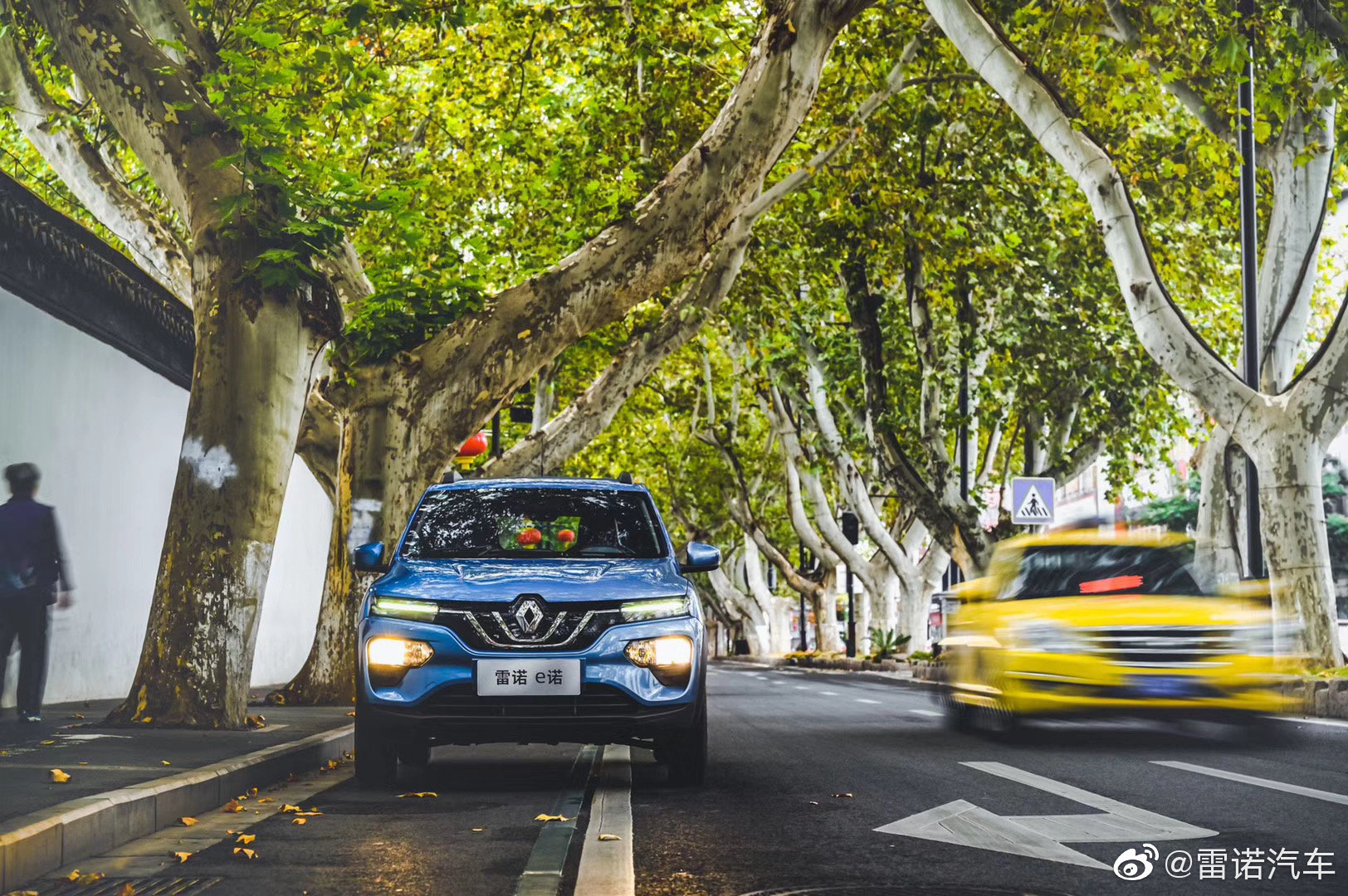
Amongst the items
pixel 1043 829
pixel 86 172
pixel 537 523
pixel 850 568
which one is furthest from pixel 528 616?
pixel 850 568

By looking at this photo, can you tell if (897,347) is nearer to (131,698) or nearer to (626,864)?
(131,698)

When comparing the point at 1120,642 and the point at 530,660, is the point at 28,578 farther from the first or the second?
the point at 1120,642

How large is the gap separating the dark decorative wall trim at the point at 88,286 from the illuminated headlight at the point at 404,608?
5.55 metres

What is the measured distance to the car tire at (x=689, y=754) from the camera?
820 cm

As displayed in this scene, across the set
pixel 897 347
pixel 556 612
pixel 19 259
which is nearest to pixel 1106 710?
pixel 556 612

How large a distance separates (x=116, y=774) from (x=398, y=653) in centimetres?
147

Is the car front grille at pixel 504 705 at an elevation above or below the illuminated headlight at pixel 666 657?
below

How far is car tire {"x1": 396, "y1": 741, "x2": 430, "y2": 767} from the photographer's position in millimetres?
8062

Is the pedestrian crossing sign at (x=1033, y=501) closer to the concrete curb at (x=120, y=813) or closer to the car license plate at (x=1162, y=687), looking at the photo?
the car license plate at (x=1162, y=687)

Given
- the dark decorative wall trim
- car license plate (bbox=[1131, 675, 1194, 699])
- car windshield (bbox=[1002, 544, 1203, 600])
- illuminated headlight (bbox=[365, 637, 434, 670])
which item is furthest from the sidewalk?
car license plate (bbox=[1131, 675, 1194, 699])

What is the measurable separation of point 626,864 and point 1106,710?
532 cm

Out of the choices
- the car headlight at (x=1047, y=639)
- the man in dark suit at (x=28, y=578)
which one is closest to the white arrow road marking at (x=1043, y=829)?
the car headlight at (x=1047, y=639)

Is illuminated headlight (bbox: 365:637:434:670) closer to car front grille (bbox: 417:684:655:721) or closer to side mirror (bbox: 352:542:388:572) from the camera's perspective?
car front grille (bbox: 417:684:655:721)

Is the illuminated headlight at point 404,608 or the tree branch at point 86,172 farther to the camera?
the tree branch at point 86,172
